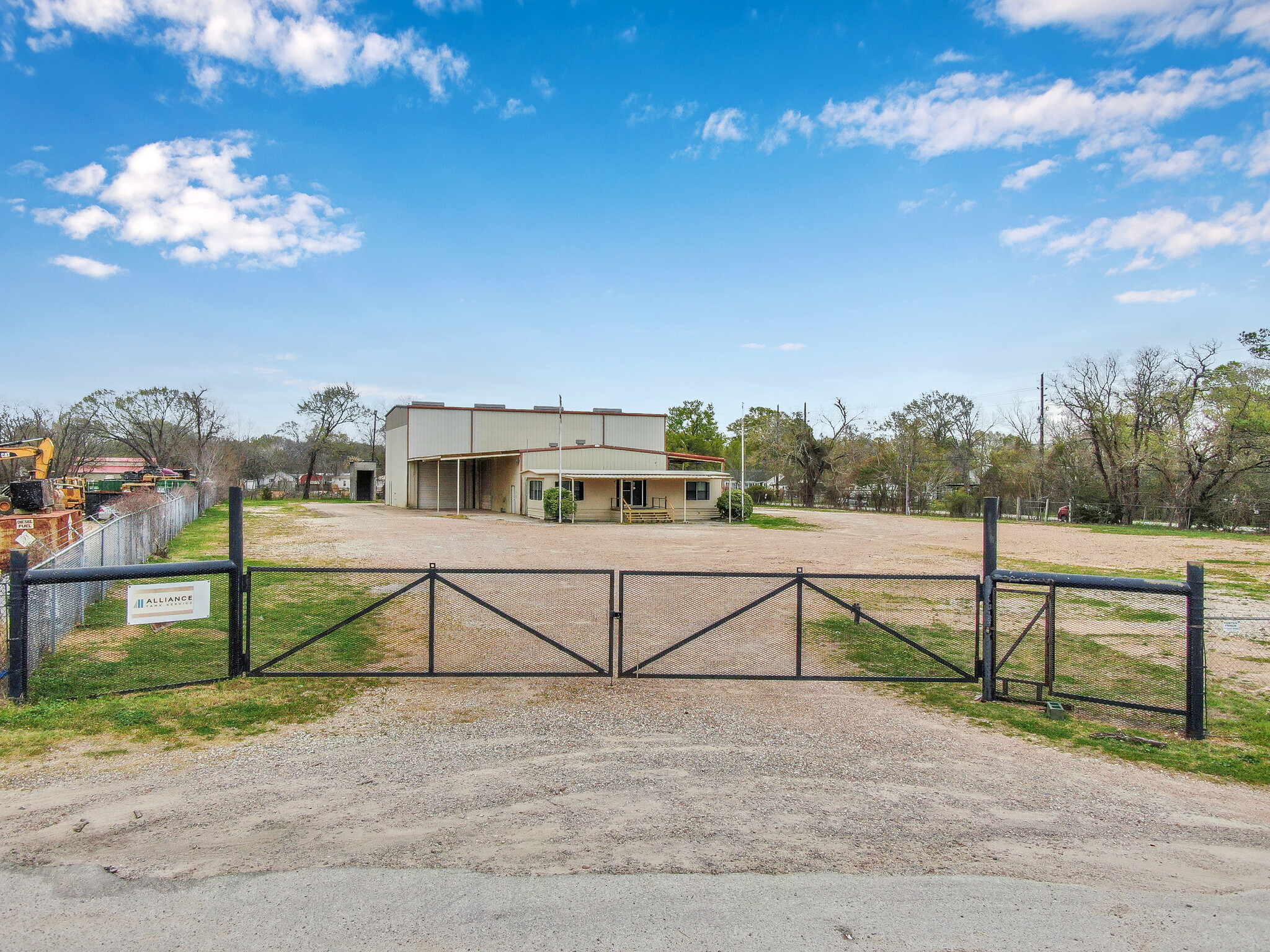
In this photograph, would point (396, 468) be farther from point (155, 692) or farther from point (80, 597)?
point (155, 692)

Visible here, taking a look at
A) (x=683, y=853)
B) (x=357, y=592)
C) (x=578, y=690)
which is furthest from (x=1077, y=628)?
(x=357, y=592)

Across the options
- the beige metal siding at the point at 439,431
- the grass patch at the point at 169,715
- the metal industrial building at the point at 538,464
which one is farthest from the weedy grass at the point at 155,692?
the beige metal siding at the point at 439,431

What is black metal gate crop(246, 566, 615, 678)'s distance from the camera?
296 inches

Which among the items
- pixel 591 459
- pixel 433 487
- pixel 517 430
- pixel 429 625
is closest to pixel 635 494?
pixel 591 459

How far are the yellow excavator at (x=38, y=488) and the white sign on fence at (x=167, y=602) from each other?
48.5ft

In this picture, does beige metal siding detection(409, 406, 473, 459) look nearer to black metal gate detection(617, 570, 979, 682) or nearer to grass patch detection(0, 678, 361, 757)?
black metal gate detection(617, 570, 979, 682)

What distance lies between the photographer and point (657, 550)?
21.9 m

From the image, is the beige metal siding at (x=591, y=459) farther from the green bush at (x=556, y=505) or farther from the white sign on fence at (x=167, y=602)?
the white sign on fence at (x=167, y=602)

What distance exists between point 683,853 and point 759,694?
11.4 feet

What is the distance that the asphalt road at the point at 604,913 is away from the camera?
3.15 meters

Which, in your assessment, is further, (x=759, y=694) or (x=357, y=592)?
(x=357, y=592)

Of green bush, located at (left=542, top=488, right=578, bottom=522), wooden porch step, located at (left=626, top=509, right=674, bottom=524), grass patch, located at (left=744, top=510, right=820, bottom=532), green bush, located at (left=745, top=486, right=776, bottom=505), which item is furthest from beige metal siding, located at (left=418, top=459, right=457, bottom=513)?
green bush, located at (left=745, top=486, right=776, bottom=505)

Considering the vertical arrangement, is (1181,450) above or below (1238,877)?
above

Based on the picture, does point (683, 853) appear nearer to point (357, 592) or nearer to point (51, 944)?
point (51, 944)
